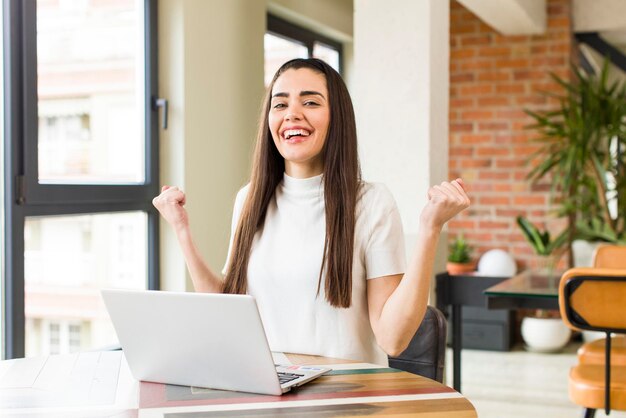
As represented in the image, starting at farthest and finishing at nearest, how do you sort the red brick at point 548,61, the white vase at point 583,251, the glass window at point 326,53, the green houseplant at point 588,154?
the red brick at point 548,61 → the white vase at point 583,251 → the green houseplant at point 588,154 → the glass window at point 326,53

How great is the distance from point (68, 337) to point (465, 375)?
8.85ft

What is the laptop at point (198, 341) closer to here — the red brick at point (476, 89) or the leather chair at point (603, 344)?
the leather chair at point (603, 344)

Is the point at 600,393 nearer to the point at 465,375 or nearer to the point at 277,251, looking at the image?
the point at 277,251

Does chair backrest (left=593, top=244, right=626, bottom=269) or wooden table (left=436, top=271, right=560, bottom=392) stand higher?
chair backrest (left=593, top=244, right=626, bottom=269)

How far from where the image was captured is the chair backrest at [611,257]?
3.60 meters

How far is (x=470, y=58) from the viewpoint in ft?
20.8

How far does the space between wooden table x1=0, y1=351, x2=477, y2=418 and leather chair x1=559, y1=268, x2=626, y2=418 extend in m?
1.28

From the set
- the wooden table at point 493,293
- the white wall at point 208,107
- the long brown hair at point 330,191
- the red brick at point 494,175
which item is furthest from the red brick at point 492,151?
the long brown hair at point 330,191

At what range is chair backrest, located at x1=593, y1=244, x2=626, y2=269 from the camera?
3.60m

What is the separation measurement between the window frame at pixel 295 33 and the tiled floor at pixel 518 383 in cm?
225

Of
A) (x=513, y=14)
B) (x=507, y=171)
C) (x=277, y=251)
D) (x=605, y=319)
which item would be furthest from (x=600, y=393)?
(x=507, y=171)

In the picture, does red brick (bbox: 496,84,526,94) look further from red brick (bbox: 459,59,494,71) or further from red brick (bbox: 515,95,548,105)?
red brick (bbox: 459,59,494,71)

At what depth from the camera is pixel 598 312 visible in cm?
273

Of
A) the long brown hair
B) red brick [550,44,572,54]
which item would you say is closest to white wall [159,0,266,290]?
the long brown hair
